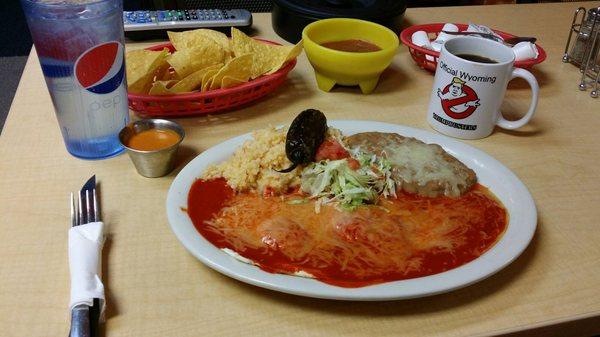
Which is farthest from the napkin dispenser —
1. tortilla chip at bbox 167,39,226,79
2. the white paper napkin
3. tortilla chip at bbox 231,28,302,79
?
the white paper napkin

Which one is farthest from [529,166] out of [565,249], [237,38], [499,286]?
[237,38]

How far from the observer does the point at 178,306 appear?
2.34 ft

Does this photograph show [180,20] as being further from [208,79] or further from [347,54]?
[347,54]

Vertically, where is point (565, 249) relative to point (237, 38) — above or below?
below

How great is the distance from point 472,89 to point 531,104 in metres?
0.16

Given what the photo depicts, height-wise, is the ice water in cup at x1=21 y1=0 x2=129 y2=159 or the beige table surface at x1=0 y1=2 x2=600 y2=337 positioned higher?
the ice water in cup at x1=21 y1=0 x2=129 y2=159

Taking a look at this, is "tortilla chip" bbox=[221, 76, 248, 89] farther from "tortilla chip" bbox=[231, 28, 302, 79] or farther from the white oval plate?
the white oval plate

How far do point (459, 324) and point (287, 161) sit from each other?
409mm

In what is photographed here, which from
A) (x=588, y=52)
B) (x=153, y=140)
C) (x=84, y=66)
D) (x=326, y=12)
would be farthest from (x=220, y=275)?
(x=588, y=52)

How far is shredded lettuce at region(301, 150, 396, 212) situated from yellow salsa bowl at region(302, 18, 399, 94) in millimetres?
354

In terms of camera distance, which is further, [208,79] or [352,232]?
[208,79]

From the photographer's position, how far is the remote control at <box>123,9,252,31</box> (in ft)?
4.82

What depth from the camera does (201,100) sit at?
113cm

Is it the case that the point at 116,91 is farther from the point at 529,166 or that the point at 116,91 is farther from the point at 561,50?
the point at 561,50
